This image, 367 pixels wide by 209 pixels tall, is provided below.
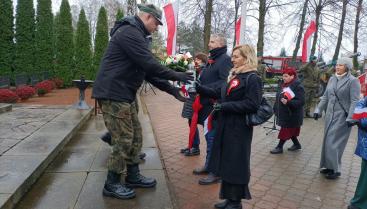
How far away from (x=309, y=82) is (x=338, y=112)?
6371mm

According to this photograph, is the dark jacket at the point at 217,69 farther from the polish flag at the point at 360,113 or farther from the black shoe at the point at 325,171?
the black shoe at the point at 325,171

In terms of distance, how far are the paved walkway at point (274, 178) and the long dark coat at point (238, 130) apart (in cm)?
61

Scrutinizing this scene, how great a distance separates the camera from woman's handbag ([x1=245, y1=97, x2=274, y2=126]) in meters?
3.43

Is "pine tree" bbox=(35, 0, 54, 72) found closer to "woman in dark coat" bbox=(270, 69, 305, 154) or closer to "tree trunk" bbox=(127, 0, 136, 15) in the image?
"tree trunk" bbox=(127, 0, 136, 15)

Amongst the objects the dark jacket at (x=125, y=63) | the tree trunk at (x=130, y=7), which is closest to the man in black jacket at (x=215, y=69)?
the dark jacket at (x=125, y=63)

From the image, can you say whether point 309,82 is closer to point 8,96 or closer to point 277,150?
point 277,150

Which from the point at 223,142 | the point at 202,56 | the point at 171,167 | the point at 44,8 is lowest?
the point at 171,167

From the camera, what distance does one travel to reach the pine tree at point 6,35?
48.5 feet

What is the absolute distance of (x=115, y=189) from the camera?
3.78 meters

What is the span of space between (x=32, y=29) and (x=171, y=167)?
13565 millimetres

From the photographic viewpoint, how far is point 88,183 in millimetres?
4191

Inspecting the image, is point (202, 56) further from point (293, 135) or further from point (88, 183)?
point (88, 183)

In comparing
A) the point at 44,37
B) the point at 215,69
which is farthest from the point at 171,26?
the point at 44,37

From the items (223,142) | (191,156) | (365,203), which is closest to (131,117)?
(223,142)
